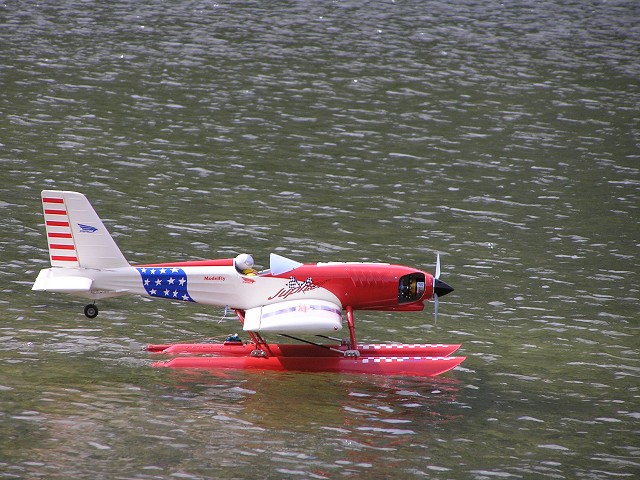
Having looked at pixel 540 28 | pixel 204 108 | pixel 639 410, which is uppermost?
pixel 540 28

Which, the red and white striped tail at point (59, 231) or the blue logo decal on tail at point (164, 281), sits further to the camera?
the blue logo decal on tail at point (164, 281)

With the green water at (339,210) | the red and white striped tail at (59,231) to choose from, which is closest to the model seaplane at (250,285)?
the red and white striped tail at (59,231)

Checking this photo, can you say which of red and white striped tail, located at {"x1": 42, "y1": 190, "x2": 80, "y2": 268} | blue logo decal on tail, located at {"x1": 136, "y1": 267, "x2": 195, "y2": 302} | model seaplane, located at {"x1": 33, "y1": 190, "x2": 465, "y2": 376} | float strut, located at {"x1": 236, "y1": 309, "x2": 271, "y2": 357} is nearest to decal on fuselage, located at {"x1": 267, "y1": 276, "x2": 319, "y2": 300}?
model seaplane, located at {"x1": 33, "y1": 190, "x2": 465, "y2": 376}

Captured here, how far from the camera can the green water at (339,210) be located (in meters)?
22.7

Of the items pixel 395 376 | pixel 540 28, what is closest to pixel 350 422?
pixel 395 376

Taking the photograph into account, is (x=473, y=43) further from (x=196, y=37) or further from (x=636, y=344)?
(x=636, y=344)

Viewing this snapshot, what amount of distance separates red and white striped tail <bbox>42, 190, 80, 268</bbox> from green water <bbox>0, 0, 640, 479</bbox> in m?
2.58

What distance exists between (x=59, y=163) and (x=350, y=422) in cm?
2278

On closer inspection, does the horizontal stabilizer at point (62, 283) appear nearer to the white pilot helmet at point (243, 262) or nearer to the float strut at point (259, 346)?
the white pilot helmet at point (243, 262)

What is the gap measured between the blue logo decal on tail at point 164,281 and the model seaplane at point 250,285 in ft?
0.08

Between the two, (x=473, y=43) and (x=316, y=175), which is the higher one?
(x=473, y=43)

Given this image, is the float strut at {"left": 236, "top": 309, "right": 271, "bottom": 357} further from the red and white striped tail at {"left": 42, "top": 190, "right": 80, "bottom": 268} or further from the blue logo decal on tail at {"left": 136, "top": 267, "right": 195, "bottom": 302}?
the red and white striped tail at {"left": 42, "top": 190, "right": 80, "bottom": 268}

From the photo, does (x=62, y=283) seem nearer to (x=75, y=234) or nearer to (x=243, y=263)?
(x=75, y=234)

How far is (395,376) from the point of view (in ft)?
86.7
